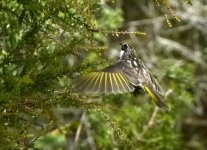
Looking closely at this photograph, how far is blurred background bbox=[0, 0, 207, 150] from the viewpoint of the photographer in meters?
2.65

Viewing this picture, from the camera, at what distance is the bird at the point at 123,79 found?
326 centimetres

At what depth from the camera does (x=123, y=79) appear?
3.59 m

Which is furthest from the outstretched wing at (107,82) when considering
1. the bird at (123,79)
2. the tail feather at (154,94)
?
the tail feather at (154,94)

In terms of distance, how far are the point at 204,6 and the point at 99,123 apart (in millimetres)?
2617

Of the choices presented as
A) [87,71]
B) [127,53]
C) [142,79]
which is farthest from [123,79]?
[87,71]

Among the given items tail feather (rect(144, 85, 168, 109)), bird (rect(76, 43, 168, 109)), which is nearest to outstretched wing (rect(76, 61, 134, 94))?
bird (rect(76, 43, 168, 109))

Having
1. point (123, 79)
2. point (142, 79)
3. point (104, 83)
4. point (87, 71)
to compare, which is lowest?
point (142, 79)

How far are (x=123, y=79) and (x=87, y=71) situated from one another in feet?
2.34

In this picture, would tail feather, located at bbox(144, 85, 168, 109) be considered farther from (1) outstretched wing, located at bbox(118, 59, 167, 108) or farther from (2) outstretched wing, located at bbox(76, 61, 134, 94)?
(2) outstretched wing, located at bbox(76, 61, 134, 94)

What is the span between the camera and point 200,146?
8.17 m

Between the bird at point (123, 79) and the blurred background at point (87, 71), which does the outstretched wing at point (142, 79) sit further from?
the blurred background at point (87, 71)

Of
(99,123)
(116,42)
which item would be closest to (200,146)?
(116,42)

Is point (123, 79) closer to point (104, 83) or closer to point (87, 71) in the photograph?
point (104, 83)

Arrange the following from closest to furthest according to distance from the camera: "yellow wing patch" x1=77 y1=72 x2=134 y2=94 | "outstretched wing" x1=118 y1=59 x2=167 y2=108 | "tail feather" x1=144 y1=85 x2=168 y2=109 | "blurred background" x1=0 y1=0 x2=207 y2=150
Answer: "blurred background" x1=0 y1=0 x2=207 y2=150, "yellow wing patch" x1=77 y1=72 x2=134 y2=94, "outstretched wing" x1=118 y1=59 x2=167 y2=108, "tail feather" x1=144 y1=85 x2=168 y2=109
